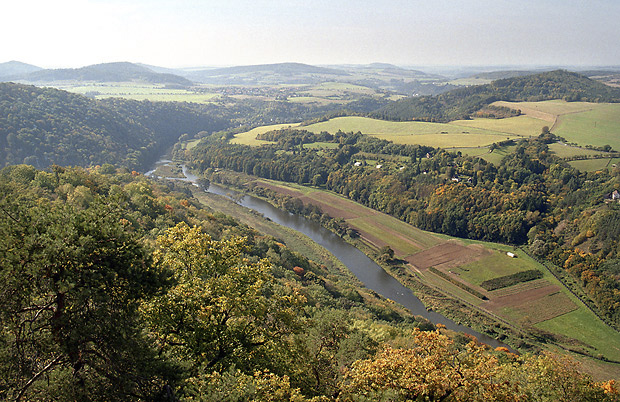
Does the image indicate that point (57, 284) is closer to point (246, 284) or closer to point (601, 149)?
point (246, 284)

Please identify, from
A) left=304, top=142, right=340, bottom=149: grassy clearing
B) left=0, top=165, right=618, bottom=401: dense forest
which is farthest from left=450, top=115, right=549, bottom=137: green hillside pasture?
left=0, top=165, right=618, bottom=401: dense forest

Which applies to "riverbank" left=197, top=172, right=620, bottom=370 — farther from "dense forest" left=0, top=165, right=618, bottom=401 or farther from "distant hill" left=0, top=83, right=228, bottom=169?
"distant hill" left=0, top=83, right=228, bottom=169

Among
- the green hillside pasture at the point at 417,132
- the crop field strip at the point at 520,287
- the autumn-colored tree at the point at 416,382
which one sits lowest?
the crop field strip at the point at 520,287

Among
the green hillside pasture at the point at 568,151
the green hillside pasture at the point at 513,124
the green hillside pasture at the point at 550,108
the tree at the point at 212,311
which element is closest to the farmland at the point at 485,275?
the tree at the point at 212,311

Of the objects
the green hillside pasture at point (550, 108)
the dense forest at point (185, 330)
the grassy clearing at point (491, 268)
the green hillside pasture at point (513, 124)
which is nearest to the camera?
the dense forest at point (185, 330)

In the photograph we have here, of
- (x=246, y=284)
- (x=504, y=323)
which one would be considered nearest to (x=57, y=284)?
(x=246, y=284)

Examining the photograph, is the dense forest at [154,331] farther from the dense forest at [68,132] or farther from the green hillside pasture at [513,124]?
the green hillside pasture at [513,124]
